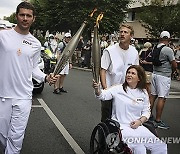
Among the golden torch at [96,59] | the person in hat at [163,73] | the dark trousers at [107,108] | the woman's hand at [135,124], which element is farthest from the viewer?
the person in hat at [163,73]

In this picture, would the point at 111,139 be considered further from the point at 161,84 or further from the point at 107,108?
the point at 161,84

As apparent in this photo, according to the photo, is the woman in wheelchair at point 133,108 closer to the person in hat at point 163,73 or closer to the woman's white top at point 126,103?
the woman's white top at point 126,103

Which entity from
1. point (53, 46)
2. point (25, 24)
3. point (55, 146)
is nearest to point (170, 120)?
point (55, 146)

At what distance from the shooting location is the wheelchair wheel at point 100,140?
3.99 m

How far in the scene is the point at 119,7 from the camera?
2628cm

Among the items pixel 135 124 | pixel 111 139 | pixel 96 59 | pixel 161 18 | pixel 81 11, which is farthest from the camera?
pixel 161 18

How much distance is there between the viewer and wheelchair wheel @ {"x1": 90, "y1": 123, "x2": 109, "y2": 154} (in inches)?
157

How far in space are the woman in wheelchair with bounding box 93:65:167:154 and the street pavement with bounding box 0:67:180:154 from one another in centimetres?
118

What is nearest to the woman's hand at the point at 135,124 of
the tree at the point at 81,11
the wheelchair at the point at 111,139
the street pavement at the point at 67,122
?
the wheelchair at the point at 111,139

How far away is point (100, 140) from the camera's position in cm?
425

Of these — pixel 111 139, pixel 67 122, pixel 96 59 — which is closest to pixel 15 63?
pixel 96 59

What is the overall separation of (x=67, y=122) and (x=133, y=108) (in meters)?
2.84

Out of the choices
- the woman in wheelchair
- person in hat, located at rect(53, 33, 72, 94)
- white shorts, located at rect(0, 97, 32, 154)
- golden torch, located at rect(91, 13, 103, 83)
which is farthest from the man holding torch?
person in hat, located at rect(53, 33, 72, 94)

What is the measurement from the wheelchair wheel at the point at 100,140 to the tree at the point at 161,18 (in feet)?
66.9
